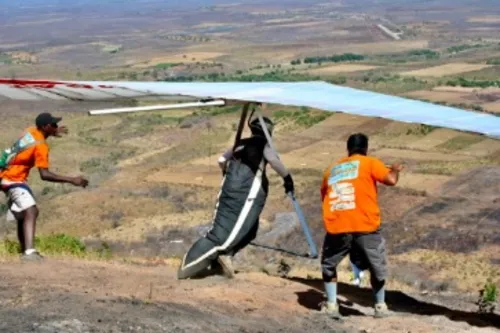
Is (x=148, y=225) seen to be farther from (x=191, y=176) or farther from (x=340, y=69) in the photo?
(x=340, y=69)

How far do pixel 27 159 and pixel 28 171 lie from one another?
0.15 meters

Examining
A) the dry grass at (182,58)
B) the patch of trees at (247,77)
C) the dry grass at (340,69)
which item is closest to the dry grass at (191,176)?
the patch of trees at (247,77)

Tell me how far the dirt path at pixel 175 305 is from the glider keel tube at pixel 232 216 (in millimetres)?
227

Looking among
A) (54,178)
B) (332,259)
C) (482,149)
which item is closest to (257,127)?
(332,259)

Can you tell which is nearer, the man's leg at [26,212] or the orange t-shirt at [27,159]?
the orange t-shirt at [27,159]

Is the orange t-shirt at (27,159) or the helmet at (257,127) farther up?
the helmet at (257,127)

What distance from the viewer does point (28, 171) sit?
8508 millimetres

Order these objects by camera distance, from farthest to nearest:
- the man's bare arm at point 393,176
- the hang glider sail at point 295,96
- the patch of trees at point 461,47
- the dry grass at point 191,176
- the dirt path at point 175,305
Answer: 1. the patch of trees at point 461,47
2. the dry grass at point 191,176
3. the hang glider sail at point 295,96
4. the man's bare arm at point 393,176
5. the dirt path at point 175,305

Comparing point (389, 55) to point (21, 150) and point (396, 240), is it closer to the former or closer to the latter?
point (396, 240)

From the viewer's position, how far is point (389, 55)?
11569 cm

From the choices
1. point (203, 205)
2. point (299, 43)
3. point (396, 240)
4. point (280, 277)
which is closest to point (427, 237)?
point (396, 240)

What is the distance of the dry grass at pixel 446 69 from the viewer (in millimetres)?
83125

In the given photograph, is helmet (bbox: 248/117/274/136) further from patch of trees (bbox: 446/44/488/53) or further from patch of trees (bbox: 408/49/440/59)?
patch of trees (bbox: 446/44/488/53)

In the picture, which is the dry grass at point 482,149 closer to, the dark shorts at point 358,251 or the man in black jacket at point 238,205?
the man in black jacket at point 238,205
